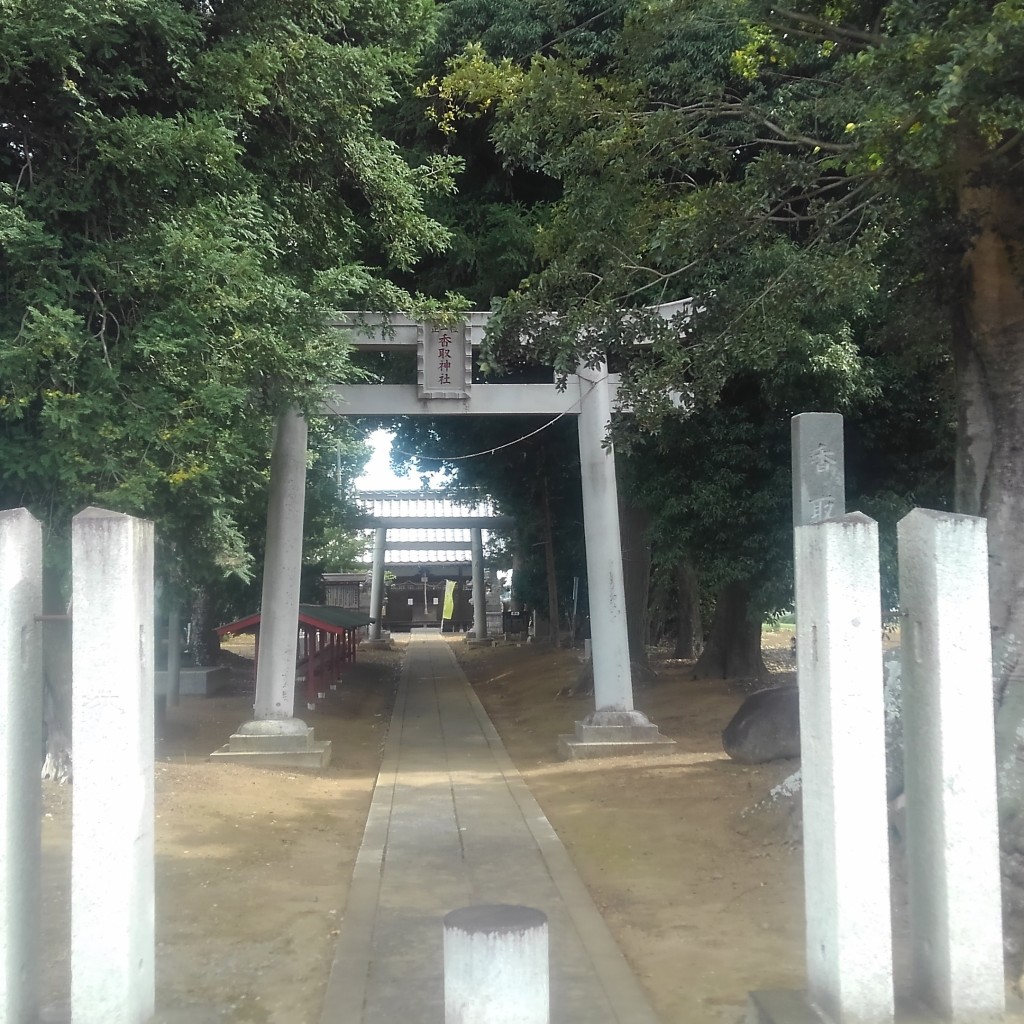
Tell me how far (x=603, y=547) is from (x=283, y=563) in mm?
3969

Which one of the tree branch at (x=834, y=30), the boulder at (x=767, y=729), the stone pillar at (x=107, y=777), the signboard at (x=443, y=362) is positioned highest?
the tree branch at (x=834, y=30)

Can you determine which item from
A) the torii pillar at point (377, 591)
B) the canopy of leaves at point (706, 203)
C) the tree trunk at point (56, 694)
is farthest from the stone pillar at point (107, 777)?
the torii pillar at point (377, 591)

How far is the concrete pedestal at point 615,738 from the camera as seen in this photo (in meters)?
12.5

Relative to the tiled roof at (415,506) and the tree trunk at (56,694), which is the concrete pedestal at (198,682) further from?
the tiled roof at (415,506)

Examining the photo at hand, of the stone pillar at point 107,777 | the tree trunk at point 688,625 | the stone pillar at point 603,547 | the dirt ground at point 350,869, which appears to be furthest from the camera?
the tree trunk at point 688,625

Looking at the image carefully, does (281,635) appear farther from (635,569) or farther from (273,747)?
(635,569)

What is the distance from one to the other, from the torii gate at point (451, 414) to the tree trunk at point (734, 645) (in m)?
4.55

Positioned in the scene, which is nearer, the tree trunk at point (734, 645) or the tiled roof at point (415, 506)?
the tree trunk at point (734, 645)

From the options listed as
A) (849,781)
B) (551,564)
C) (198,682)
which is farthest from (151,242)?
(551,564)

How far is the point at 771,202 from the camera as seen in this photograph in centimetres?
866

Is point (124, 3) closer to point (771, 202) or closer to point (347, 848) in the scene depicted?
point (771, 202)

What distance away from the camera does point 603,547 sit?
1324 cm

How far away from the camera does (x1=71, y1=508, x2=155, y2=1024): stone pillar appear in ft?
13.4

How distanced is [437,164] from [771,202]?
4.46 meters
